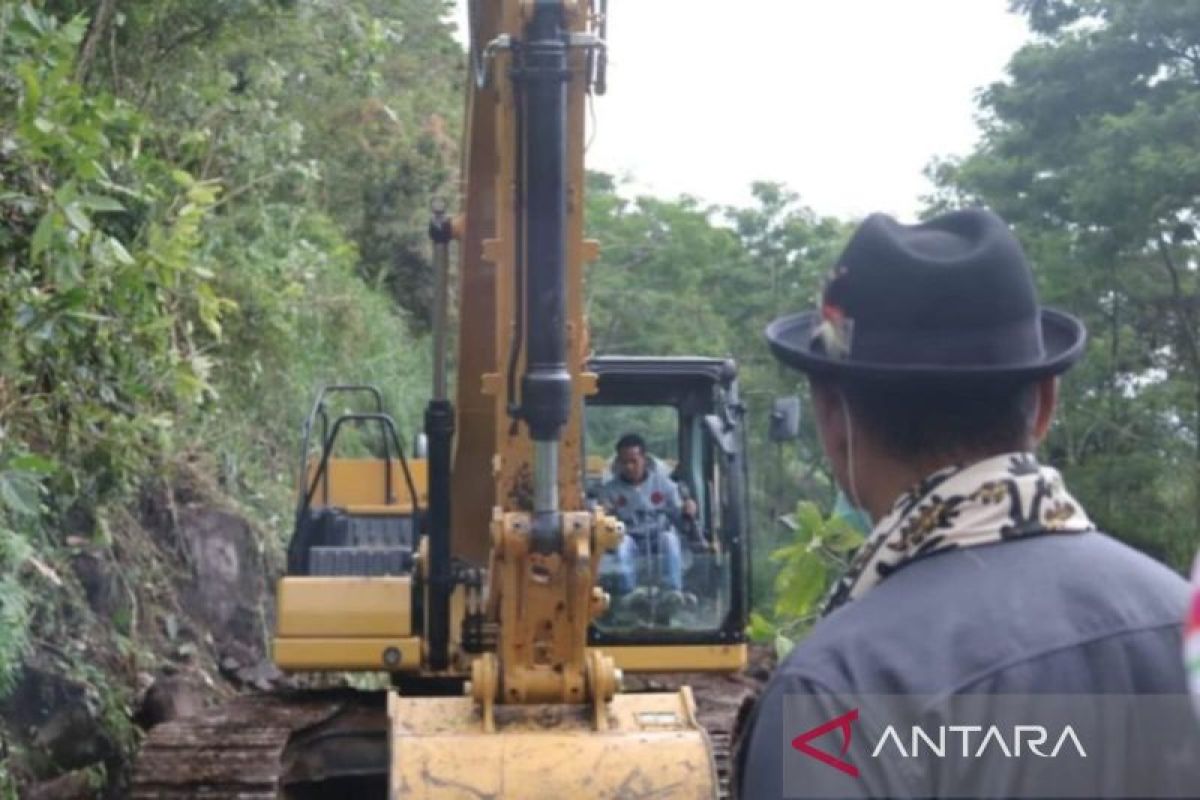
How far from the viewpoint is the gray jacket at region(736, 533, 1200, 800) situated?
2174 millimetres

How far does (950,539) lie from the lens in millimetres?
2309

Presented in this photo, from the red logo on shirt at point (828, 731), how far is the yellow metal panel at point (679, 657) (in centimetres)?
690

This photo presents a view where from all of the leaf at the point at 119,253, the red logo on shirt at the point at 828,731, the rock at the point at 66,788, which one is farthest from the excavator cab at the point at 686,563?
the red logo on shirt at the point at 828,731

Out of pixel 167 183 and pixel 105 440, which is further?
pixel 167 183

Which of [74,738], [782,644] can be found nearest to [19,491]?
[782,644]

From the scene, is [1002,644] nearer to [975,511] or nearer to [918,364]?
[975,511]

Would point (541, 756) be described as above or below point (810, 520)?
below

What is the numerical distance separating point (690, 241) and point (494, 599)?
24728 millimetres

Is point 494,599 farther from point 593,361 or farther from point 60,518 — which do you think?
point 60,518

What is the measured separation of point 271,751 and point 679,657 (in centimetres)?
180

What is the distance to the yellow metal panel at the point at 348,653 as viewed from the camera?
846 centimetres

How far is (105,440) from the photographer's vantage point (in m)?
10.6

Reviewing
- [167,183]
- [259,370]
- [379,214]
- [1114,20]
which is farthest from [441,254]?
[379,214]

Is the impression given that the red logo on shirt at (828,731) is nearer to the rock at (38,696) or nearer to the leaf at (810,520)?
the leaf at (810,520)
